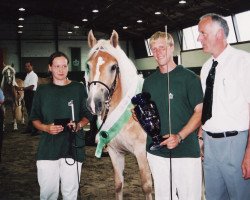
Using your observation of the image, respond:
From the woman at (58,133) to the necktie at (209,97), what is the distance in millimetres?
1114

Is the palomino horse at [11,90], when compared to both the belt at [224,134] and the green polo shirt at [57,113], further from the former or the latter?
the belt at [224,134]

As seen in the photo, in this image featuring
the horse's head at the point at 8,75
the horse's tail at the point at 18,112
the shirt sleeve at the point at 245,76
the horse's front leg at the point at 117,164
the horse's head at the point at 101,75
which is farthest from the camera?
the horse's tail at the point at 18,112

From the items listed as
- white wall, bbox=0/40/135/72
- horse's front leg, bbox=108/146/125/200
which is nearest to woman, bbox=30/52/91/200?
horse's front leg, bbox=108/146/125/200

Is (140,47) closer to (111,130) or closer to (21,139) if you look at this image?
(21,139)

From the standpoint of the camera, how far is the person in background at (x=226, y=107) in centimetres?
208

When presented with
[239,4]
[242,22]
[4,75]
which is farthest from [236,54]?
[242,22]

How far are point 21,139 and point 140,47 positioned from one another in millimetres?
19606

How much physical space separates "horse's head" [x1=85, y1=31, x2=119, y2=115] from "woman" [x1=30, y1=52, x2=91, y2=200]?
18 centimetres

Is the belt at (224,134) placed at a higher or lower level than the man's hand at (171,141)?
higher

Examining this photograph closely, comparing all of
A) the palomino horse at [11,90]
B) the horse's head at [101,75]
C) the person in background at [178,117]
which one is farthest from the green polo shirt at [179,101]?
the palomino horse at [11,90]

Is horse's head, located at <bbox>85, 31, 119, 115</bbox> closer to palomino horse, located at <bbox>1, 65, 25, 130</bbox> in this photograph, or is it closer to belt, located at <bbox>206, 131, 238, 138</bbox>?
belt, located at <bbox>206, 131, 238, 138</bbox>

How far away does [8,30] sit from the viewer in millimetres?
24562

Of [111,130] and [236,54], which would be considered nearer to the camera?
[236,54]

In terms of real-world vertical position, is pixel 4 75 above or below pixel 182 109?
above
